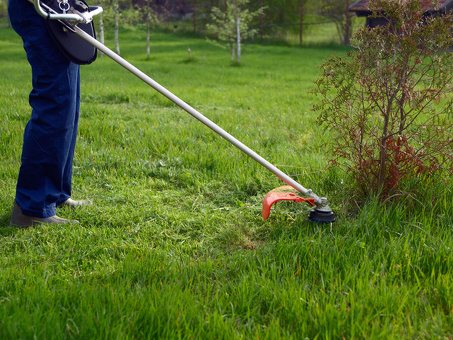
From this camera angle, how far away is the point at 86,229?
2762 millimetres

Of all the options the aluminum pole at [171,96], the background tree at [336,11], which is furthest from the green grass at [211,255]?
the background tree at [336,11]

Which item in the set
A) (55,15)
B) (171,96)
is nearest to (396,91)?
(171,96)

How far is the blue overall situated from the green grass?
23cm

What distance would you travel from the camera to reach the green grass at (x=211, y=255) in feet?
5.94

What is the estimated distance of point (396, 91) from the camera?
2707 millimetres

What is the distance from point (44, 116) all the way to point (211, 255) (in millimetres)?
1298

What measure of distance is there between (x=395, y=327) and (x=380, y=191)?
1.23m

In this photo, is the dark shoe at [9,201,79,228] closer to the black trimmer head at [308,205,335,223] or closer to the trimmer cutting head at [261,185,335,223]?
the trimmer cutting head at [261,185,335,223]

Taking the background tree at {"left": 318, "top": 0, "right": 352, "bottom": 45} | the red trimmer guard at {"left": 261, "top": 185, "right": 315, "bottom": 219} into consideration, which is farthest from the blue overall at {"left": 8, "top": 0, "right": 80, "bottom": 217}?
the background tree at {"left": 318, "top": 0, "right": 352, "bottom": 45}

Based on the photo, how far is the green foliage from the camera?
2635 millimetres

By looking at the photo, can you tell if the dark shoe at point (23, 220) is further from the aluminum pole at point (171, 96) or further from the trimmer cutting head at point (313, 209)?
the trimmer cutting head at point (313, 209)

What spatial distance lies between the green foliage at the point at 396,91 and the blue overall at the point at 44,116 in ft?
5.17

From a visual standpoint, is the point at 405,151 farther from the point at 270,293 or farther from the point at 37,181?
the point at 37,181

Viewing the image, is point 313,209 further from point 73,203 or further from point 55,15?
point 55,15
